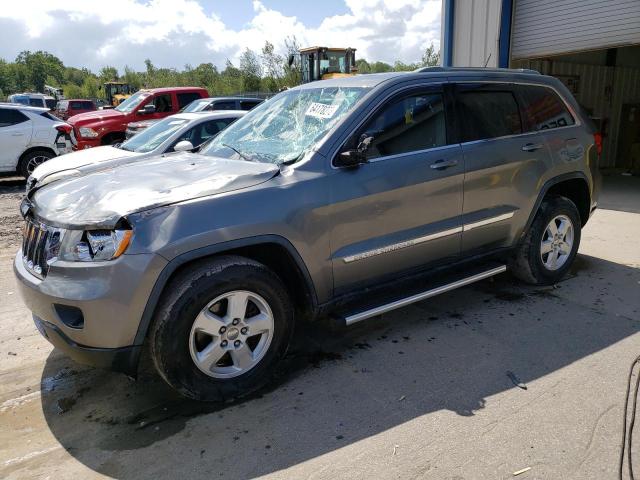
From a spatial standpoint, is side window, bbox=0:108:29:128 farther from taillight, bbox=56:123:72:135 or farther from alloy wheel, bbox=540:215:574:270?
alloy wheel, bbox=540:215:574:270

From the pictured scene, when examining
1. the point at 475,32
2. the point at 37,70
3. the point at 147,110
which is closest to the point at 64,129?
the point at 147,110

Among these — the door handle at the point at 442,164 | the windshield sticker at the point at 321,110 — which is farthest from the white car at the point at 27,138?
the door handle at the point at 442,164

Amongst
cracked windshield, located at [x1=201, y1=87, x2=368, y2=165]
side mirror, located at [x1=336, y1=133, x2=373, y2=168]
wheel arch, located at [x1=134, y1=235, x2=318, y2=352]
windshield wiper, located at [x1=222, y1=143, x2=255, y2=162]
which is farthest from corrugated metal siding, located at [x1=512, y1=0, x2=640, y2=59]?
wheel arch, located at [x1=134, y1=235, x2=318, y2=352]

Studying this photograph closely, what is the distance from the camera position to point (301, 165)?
3.21 m

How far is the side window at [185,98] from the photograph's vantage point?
524 inches

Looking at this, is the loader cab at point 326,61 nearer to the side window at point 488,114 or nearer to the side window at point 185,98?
the side window at point 185,98

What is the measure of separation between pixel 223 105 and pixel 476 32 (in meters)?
5.76

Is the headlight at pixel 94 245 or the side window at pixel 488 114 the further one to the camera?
the side window at pixel 488 114

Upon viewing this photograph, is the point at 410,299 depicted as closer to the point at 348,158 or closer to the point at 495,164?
the point at 348,158

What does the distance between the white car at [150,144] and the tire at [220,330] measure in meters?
4.29

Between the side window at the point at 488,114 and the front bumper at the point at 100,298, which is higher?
the side window at the point at 488,114

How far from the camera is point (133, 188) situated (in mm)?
3031

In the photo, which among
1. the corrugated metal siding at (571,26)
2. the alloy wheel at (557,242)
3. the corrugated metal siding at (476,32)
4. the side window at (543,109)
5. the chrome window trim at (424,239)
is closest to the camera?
the chrome window trim at (424,239)

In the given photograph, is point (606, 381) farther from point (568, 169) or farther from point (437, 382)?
point (568, 169)
